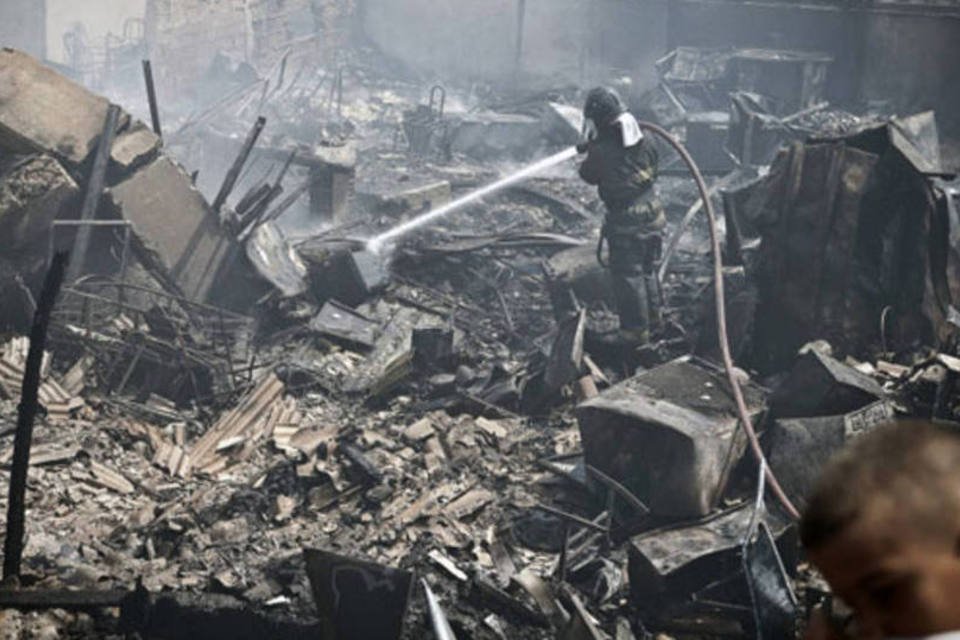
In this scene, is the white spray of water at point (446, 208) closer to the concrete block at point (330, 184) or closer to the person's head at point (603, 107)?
the concrete block at point (330, 184)

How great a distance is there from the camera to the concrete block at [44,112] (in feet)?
29.8

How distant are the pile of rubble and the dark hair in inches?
151

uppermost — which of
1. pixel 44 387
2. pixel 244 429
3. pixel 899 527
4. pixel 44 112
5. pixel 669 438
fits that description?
pixel 899 527

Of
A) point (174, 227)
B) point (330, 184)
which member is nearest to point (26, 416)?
point (174, 227)

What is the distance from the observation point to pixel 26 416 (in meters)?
5.31

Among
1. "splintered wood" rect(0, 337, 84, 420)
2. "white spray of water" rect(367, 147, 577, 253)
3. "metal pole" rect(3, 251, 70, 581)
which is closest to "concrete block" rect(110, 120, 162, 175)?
"splintered wood" rect(0, 337, 84, 420)

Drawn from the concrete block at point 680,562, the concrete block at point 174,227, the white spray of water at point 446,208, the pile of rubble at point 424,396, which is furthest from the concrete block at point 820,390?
the concrete block at point 174,227

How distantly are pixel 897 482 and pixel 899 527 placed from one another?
6 cm

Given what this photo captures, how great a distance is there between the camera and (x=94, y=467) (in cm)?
729

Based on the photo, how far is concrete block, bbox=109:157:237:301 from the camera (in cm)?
971

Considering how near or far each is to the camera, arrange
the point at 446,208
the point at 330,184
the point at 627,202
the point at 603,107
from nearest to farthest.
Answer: the point at 603,107 → the point at 627,202 → the point at 330,184 → the point at 446,208

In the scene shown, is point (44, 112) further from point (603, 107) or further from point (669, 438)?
point (669, 438)

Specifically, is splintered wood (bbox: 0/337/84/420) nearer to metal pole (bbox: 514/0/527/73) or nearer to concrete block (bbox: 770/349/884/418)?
concrete block (bbox: 770/349/884/418)

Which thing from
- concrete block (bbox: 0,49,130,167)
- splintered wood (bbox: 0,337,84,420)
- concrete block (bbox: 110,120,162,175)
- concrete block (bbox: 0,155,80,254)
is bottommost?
splintered wood (bbox: 0,337,84,420)
